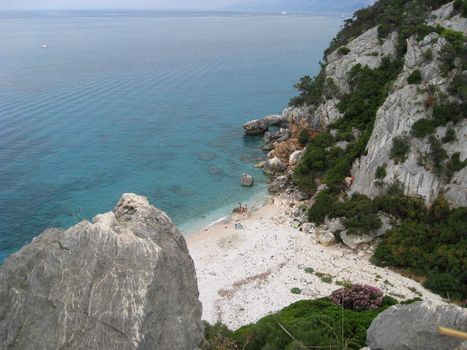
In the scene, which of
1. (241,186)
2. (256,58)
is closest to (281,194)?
(241,186)

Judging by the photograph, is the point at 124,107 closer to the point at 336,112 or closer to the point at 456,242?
the point at 336,112

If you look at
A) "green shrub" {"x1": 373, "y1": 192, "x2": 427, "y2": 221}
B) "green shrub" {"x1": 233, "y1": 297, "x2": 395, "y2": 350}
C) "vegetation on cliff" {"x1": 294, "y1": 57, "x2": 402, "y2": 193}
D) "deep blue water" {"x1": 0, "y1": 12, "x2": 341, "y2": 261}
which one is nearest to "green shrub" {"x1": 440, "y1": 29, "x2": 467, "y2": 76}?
"vegetation on cliff" {"x1": 294, "y1": 57, "x2": 402, "y2": 193}

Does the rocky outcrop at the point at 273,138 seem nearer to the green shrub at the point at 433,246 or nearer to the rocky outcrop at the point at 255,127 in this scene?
the rocky outcrop at the point at 255,127

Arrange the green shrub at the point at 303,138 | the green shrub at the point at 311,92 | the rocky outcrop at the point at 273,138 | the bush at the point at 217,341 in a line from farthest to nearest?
1. the rocky outcrop at the point at 273,138
2. the green shrub at the point at 311,92
3. the green shrub at the point at 303,138
4. the bush at the point at 217,341

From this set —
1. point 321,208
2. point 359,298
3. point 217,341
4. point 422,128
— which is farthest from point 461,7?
point 217,341

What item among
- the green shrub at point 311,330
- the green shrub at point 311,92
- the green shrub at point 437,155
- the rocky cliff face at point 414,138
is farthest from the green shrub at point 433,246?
the green shrub at point 311,92

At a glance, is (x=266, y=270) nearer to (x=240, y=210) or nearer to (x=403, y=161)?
(x=240, y=210)
